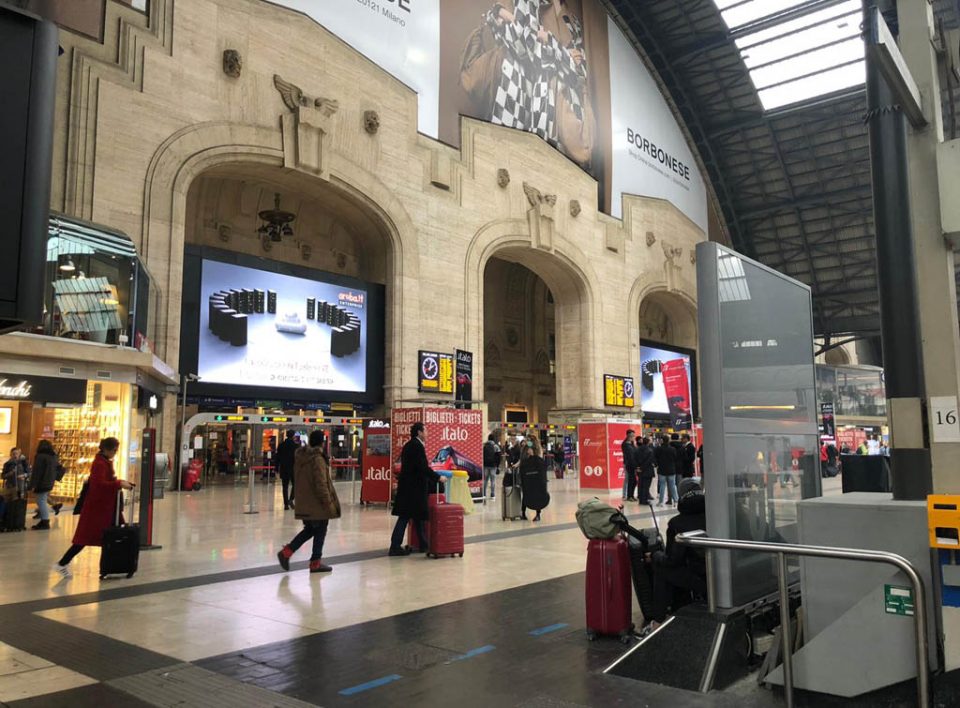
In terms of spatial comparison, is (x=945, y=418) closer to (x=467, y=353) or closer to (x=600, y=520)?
(x=600, y=520)

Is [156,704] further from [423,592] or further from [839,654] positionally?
[839,654]

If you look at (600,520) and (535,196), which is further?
(535,196)

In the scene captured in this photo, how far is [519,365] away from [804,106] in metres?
19.8

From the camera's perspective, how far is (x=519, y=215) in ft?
Answer: 90.1

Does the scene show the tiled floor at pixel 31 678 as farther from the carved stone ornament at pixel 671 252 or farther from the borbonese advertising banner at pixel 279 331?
the carved stone ornament at pixel 671 252

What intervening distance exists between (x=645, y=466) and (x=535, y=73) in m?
18.5

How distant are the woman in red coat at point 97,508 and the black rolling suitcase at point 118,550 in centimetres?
38

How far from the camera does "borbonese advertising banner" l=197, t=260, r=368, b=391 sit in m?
19.8

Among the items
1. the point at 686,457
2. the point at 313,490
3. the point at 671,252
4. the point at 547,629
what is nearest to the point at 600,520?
the point at 547,629

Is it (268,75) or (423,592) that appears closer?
(423,592)

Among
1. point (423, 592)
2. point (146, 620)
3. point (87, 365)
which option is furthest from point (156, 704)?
point (87, 365)

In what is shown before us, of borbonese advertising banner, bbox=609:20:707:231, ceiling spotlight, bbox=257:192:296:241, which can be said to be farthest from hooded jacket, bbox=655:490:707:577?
borbonese advertising banner, bbox=609:20:707:231

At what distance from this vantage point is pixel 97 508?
7855mm

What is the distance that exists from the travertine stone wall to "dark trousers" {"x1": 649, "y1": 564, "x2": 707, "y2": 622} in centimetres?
1464
